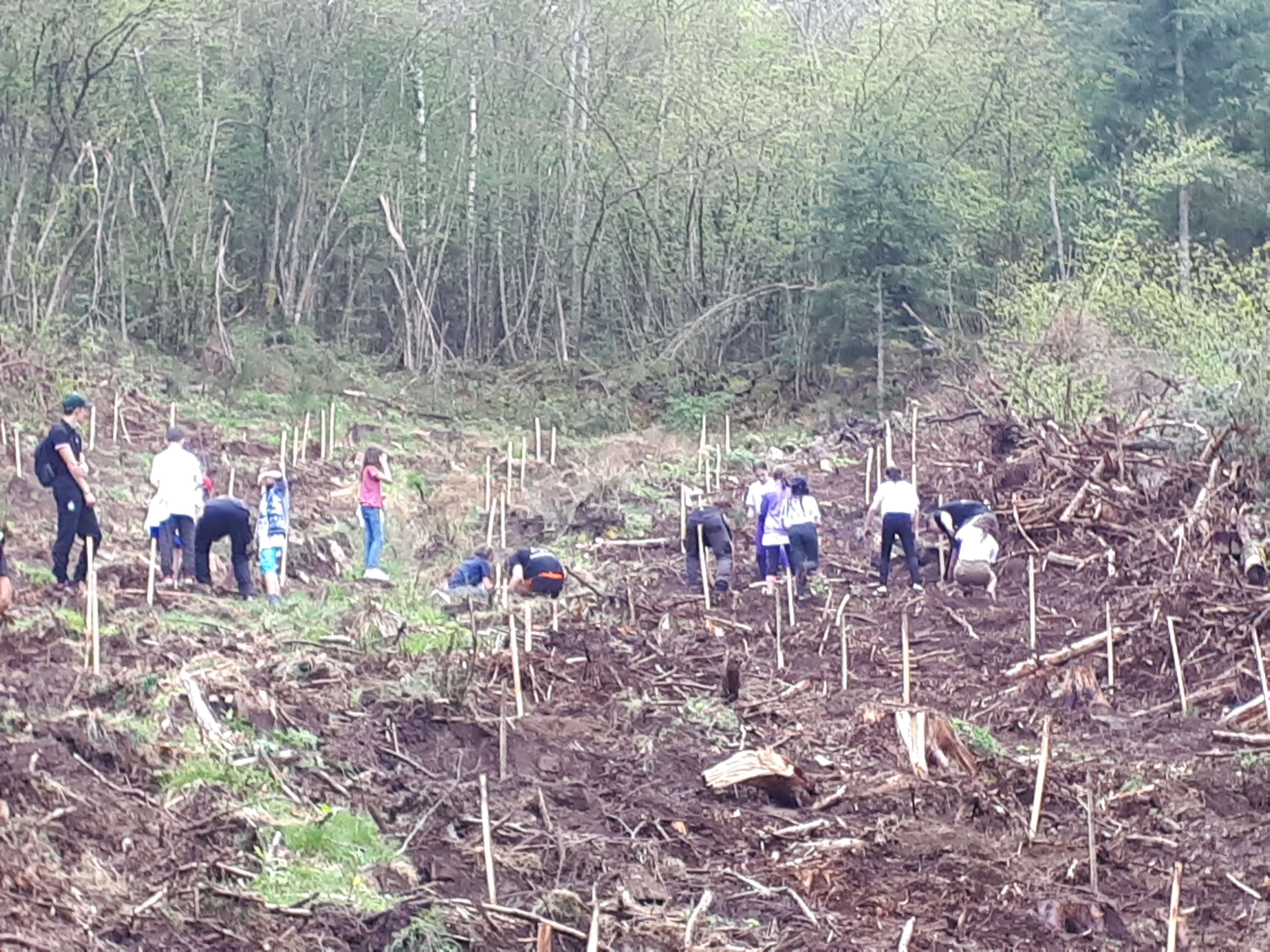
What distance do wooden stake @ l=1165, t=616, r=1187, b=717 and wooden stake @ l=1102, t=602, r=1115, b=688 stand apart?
0.42m

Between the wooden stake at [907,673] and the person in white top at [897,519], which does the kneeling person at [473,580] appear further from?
the person in white top at [897,519]

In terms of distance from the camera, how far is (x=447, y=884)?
714cm

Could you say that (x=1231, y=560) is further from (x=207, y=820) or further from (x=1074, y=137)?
(x=1074, y=137)

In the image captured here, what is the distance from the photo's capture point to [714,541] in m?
16.1

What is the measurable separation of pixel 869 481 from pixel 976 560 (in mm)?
5391

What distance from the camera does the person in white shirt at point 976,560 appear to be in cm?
1589

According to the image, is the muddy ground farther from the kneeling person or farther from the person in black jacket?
the person in black jacket

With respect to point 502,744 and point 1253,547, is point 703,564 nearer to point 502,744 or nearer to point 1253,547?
point 1253,547

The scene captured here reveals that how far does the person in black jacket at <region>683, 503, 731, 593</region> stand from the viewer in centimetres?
1595

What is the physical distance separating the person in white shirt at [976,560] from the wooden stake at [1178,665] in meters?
3.98

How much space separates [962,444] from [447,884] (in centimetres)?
1504

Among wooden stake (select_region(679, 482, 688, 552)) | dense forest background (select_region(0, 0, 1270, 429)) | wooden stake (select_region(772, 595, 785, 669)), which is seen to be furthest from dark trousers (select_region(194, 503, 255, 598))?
dense forest background (select_region(0, 0, 1270, 429))

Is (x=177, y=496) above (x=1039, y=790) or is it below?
above

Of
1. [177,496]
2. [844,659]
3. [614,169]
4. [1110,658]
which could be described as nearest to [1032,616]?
[1110,658]
